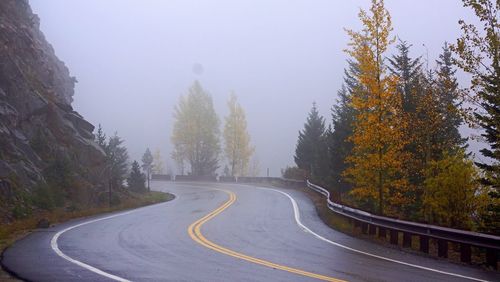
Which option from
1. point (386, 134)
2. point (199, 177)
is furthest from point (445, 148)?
point (199, 177)

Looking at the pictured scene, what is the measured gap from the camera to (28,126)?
98.9 ft

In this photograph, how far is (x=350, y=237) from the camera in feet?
54.3

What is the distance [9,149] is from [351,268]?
22406 millimetres

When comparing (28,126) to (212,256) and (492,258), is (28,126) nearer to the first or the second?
(212,256)

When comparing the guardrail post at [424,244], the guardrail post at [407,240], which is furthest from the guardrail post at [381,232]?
the guardrail post at [424,244]

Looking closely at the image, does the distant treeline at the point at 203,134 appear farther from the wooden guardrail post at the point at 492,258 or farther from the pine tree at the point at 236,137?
the wooden guardrail post at the point at 492,258

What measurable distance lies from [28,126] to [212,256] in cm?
2242

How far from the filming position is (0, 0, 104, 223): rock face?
2569 cm

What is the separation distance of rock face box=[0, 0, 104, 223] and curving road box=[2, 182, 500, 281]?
805 centimetres

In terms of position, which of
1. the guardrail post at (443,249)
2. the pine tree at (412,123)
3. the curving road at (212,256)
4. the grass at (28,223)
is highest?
the pine tree at (412,123)

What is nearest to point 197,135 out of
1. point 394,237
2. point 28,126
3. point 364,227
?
point 28,126

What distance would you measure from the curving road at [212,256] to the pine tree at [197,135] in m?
55.6

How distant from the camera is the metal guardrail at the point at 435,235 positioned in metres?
12.1

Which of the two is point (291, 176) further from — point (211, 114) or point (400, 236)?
point (400, 236)
